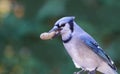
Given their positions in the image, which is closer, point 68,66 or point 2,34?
point 68,66

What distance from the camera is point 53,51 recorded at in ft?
23.3

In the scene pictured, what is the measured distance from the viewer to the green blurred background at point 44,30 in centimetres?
686

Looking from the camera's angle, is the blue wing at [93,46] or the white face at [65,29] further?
the blue wing at [93,46]

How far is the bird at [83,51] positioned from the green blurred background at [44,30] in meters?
3.58

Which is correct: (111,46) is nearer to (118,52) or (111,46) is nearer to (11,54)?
(118,52)

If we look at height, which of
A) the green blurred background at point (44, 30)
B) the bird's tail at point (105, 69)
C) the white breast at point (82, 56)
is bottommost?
the bird's tail at point (105, 69)

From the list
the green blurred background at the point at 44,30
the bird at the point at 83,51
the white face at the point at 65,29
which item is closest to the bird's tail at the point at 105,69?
the bird at the point at 83,51

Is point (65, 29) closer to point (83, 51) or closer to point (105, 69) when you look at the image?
point (83, 51)

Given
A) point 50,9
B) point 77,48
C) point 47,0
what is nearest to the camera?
point 77,48

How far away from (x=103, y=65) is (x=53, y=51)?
4032mm

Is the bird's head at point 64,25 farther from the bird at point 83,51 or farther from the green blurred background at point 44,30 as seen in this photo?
the green blurred background at point 44,30

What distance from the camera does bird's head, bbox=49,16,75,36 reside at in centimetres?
282

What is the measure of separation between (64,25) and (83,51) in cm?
25

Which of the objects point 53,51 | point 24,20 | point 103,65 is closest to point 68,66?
point 53,51
